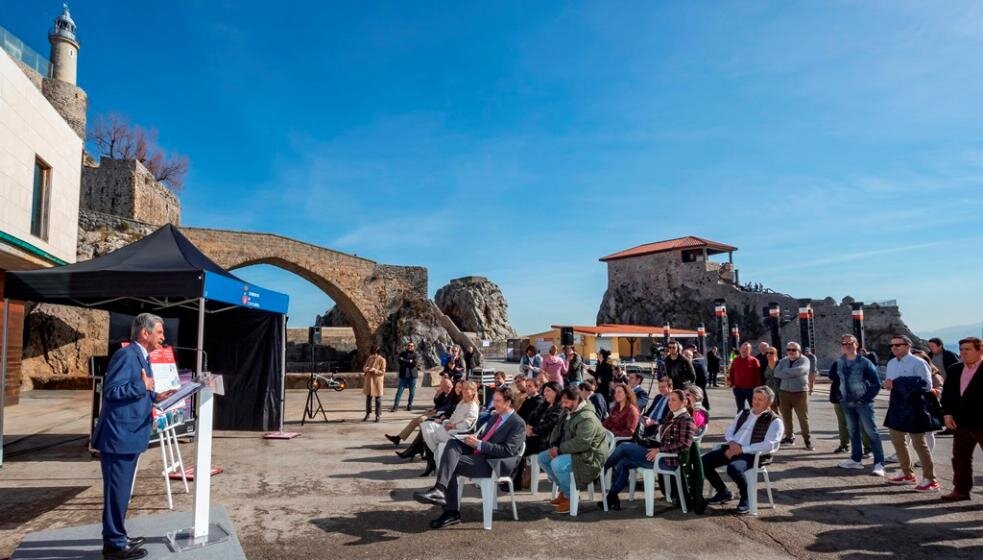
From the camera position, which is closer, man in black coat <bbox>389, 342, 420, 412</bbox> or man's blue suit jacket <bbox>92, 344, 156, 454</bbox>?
man's blue suit jacket <bbox>92, 344, 156, 454</bbox>

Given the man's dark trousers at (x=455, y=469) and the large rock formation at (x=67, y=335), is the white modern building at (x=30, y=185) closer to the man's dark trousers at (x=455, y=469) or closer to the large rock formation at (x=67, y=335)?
the large rock formation at (x=67, y=335)

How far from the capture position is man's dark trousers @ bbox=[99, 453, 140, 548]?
11.5 feet

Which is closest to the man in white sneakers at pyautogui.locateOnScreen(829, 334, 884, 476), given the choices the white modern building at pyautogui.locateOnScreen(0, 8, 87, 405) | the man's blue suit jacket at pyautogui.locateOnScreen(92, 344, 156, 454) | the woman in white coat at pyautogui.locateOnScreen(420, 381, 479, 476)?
the woman in white coat at pyautogui.locateOnScreen(420, 381, 479, 476)

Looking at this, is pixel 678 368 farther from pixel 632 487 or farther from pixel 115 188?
pixel 115 188

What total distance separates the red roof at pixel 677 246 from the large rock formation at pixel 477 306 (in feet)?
43.4

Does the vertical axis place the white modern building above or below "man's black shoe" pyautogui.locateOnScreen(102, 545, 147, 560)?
above

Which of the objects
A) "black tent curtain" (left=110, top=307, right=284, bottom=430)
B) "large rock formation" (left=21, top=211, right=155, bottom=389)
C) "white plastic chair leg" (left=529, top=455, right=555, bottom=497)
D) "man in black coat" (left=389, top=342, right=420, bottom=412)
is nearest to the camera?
"white plastic chair leg" (left=529, top=455, right=555, bottom=497)

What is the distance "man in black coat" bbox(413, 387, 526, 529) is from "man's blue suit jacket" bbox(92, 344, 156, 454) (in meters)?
2.17

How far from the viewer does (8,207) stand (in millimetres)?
10297

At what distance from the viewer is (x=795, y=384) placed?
7.88 metres

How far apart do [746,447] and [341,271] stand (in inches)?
887

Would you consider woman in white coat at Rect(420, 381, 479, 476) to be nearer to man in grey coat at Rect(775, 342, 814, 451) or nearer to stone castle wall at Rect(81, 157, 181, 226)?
man in grey coat at Rect(775, 342, 814, 451)

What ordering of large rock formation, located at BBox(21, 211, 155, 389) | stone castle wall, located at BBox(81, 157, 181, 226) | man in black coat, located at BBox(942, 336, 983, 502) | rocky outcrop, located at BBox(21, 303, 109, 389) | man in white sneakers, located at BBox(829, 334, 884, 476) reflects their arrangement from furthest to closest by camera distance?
1. stone castle wall, located at BBox(81, 157, 181, 226)
2. rocky outcrop, located at BBox(21, 303, 109, 389)
3. large rock formation, located at BBox(21, 211, 155, 389)
4. man in white sneakers, located at BBox(829, 334, 884, 476)
5. man in black coat, located at BBox(942, 336, 983, 502)

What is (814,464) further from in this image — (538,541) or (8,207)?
(8,207)
